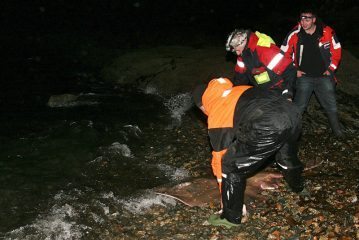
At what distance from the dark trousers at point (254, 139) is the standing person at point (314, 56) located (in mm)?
2592

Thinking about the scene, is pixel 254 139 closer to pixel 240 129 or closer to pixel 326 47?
pixel 240 129

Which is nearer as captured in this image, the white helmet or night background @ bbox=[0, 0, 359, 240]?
night background @ bbox=[0, 0, 359, 240]

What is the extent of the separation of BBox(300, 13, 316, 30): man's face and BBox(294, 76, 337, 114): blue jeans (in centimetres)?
123

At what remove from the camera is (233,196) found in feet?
17.7

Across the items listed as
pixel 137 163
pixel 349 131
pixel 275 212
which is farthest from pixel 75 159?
pixel 349 131

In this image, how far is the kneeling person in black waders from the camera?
502cm

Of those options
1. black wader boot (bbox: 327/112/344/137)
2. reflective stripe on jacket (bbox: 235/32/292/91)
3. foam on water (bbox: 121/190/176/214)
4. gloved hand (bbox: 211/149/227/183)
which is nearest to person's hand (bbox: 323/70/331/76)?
black wader boot (bbox: 327/112/344/137)

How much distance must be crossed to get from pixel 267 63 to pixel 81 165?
4695 mm

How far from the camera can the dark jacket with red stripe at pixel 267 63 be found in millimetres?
6461

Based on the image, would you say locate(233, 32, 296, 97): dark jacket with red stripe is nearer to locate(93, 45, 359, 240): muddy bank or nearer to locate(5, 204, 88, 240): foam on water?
locate(93, 45, 359, 240): muddy bank

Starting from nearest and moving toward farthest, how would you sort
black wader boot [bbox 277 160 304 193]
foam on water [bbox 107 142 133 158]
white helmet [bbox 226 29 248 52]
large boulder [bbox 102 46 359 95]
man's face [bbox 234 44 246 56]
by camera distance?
black wader boot [bbox 277 160 304 193] < white helmet [bbox 226 29 248 52] < man's face [bbox 234 44 246 56] < foam on water [bbox 107 142 133 158] < large boulder [bbox 102 46 359 95]

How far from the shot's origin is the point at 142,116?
38.7ft

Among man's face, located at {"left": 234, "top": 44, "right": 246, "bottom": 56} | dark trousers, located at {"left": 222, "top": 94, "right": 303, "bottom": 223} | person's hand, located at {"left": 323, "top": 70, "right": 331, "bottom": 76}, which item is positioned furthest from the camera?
person's hand, located at {"left": 323, "top": 70, "right": 331, "bottom": 76}

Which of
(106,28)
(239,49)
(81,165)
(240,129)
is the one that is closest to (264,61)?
(239,49)
